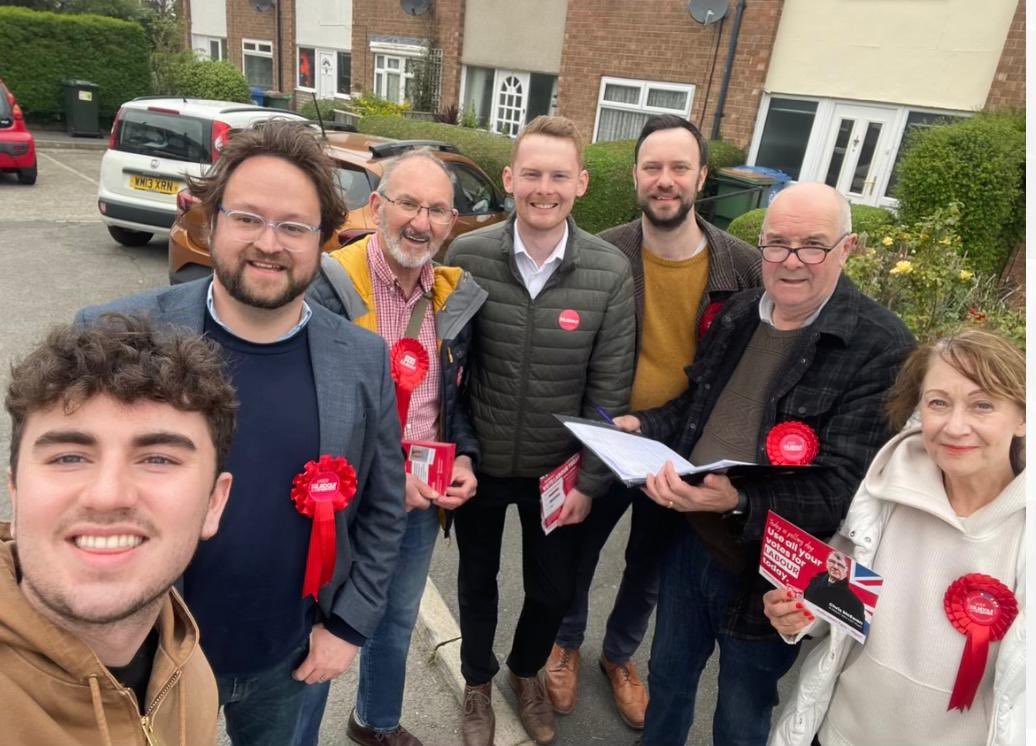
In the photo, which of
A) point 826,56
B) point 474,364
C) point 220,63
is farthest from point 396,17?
point 474,364

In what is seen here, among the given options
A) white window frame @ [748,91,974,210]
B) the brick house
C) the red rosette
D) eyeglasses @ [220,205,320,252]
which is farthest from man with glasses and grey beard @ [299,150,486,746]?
the brick house

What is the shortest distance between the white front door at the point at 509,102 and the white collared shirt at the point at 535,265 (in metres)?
13.9

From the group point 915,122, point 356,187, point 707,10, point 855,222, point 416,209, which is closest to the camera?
point 416,209

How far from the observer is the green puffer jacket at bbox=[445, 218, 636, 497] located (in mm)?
2314

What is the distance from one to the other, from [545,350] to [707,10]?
11147mm

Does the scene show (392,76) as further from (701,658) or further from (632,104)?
(701,658)

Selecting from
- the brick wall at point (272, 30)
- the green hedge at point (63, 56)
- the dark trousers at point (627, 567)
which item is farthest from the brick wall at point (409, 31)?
the dark trousers at point (627, 567)

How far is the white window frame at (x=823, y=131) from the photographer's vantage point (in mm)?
9945

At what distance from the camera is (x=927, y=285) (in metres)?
4.03

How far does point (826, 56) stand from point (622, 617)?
10611 mm

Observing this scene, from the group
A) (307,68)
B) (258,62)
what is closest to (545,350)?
(307,68)

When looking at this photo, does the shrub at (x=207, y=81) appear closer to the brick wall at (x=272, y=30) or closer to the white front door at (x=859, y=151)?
the brick wall at (x=272, y=30)

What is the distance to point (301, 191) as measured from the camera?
163cm

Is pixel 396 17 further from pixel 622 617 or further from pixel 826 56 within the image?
pixel 622 617
